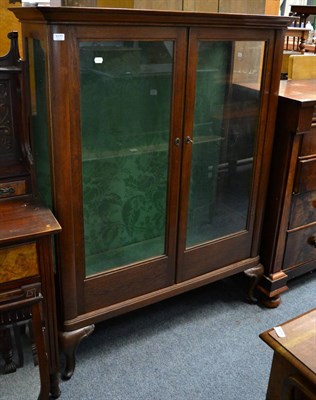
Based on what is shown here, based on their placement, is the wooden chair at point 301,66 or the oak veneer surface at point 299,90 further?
the wooden chair at point 301,66

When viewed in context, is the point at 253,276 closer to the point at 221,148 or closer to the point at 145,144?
the point at 221,148

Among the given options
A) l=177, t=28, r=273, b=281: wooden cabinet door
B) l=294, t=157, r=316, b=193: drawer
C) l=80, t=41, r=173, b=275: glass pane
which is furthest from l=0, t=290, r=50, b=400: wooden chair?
l=294, t=157, r=316, b=193: drawer

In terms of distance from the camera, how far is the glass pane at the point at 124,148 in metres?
1.37

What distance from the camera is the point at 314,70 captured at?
7.77ft

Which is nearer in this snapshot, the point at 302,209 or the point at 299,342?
the point at 299,342

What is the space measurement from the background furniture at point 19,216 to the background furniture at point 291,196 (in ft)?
3.18

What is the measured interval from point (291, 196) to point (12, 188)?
1110 millimetres

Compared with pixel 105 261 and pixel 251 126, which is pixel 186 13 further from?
pixel 105 261

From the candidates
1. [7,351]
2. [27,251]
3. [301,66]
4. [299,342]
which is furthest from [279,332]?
[301,66]

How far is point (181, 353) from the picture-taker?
174cm

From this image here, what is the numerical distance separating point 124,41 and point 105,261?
731 mm

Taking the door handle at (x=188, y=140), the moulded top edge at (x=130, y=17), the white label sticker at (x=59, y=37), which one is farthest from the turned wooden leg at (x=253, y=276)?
the white label sticker at (x=59, y=37)

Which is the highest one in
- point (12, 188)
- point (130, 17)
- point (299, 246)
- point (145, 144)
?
point (130, 17)

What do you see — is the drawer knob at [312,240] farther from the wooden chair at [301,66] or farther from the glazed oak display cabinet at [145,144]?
the wooden chair at [301,66]
